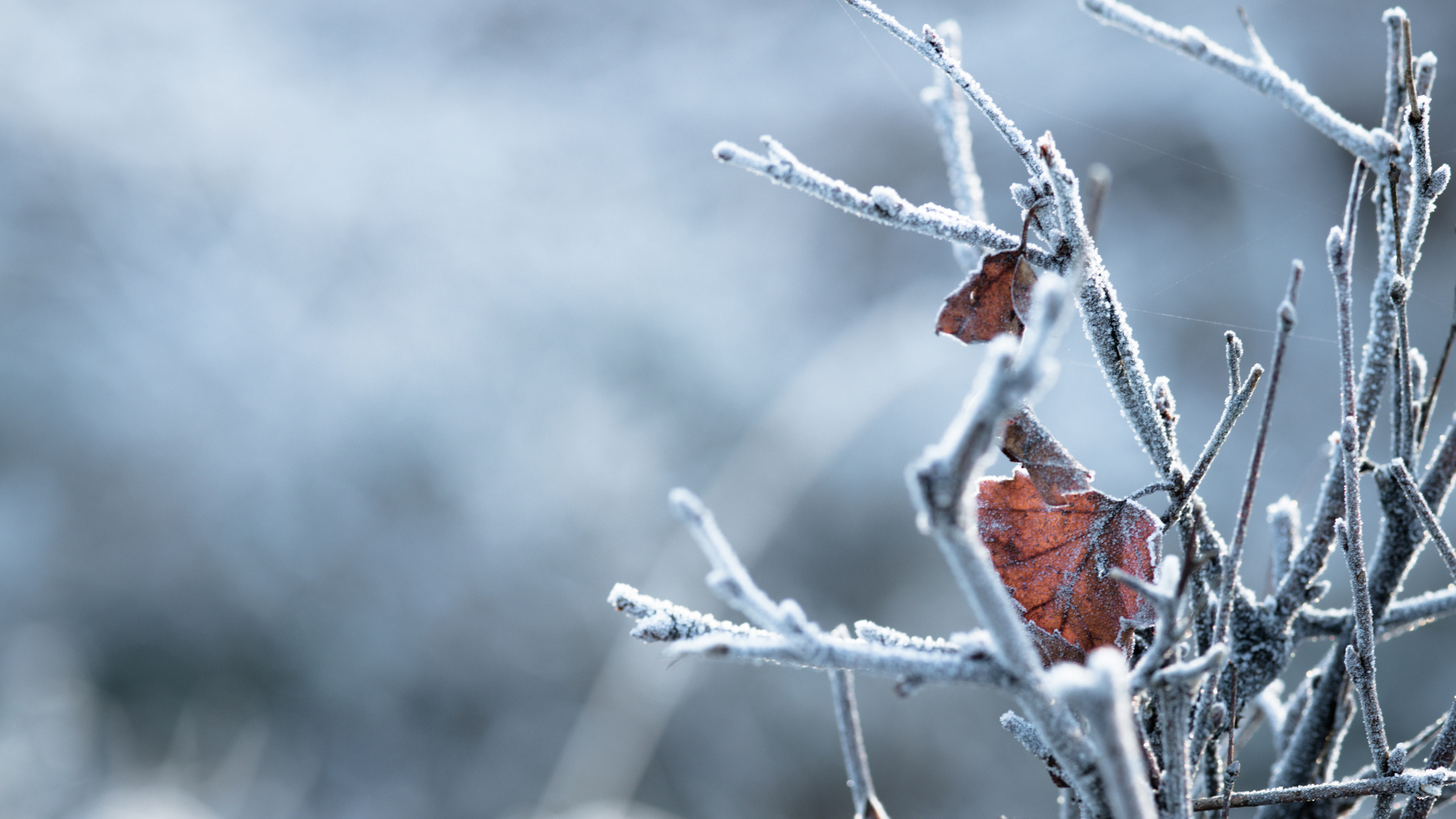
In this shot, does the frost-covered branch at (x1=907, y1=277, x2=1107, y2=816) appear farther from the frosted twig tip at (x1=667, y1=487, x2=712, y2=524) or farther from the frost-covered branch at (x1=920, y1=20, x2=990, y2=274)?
the frost-covered branch at (x1=920, y1=20, x2=990, y2=274)

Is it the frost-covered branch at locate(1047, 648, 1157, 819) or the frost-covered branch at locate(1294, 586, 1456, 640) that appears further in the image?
the frost-covered branch at locate(1294, 586, 1456, 640)

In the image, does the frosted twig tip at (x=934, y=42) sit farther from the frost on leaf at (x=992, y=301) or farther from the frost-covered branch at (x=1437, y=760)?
the frost-covered branch at (x=1437, y=760)

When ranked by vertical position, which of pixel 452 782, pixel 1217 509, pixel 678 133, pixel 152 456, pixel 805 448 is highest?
pixel 678 133

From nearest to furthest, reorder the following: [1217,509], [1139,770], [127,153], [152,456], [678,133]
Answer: [1139,770] → [1217,509] → [152,456] → [127,153] → [678,133]

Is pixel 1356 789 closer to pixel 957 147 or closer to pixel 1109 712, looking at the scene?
pixel 1109 712

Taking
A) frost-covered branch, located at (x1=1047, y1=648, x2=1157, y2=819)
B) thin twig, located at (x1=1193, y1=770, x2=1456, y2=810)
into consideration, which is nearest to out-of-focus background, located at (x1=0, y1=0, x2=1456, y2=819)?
thin twig, located at (x1=1193, y1=770, x2=1456, y2=810)

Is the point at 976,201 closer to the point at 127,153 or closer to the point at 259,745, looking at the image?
the point at 259,745

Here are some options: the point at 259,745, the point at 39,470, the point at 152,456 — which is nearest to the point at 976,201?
the point at 259,745

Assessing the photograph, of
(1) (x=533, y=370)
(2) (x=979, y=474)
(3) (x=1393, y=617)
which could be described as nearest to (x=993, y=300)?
(2) (x=979, y=474)
